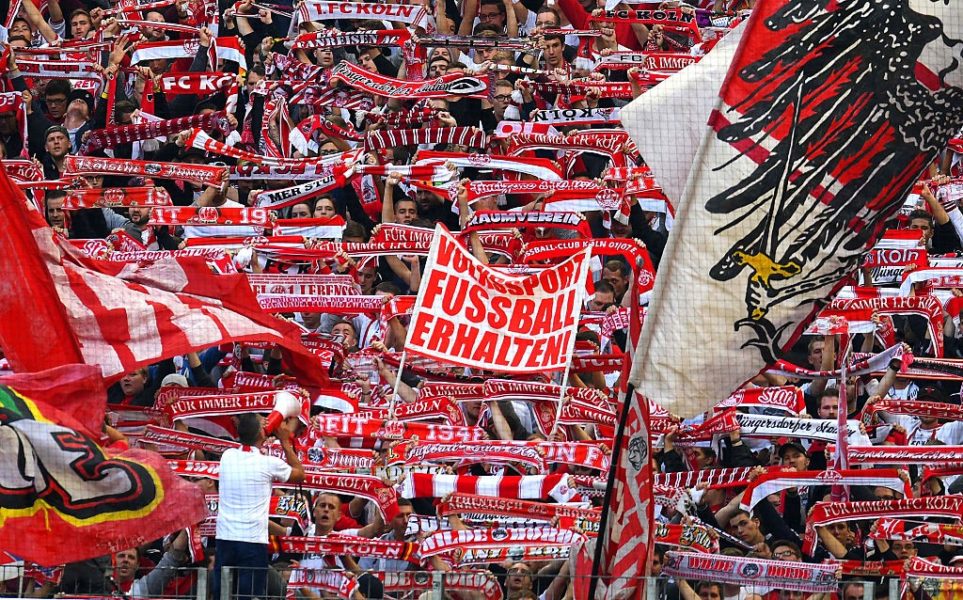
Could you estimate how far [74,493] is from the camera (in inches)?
419

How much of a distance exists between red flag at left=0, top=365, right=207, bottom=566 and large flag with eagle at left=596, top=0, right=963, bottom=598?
8.26 feet

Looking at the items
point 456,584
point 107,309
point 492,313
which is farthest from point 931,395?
point 456,584

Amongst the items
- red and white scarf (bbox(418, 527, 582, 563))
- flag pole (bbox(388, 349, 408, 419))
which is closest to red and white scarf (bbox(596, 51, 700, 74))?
flag pole (bbox(388, 349, 408, 419))

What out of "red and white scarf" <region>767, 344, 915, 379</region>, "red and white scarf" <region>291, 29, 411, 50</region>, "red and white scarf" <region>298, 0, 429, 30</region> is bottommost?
"red and white scarf" <region>767, 344, 915, 379</region>

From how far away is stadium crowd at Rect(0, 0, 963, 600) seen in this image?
37.6 feet

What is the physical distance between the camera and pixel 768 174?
30.5 ft

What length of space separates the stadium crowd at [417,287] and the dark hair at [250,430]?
0.08 feet

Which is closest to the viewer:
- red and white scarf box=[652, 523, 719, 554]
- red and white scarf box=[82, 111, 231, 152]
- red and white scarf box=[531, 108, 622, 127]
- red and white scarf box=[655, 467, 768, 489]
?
red and white scarf box=[652, 523, 719, 554]

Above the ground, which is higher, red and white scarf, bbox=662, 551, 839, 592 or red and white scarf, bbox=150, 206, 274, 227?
red and white scarf, bbox=150, 206, 274, 227

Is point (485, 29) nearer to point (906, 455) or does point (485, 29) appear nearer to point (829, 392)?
point (829, 392)

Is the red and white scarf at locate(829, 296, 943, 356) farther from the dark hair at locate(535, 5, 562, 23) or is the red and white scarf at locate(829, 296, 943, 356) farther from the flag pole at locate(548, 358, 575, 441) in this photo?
the dark hair at locate(535, 5, 562, 23)

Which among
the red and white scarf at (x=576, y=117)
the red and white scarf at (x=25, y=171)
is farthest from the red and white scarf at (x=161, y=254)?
the red and white scarf at (x=576, y=117)

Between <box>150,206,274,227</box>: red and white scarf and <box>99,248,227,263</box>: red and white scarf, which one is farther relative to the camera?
<box>150,206,274,227</box>: red and white scarf

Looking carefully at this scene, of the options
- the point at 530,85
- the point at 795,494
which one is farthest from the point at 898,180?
the point at 530,85
